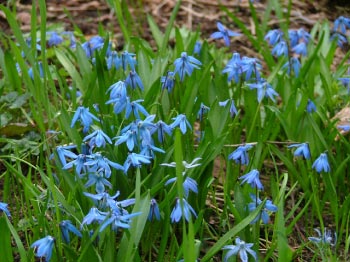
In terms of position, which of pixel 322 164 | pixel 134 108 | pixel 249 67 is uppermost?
pixel 134 108

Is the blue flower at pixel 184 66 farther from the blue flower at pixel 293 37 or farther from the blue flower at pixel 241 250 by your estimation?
the blue flower at pixel 293 37

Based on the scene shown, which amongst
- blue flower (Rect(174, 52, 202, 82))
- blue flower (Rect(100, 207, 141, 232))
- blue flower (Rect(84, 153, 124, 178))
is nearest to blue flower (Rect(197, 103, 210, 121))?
blue flower (Rect(174, 52, 202, 82))

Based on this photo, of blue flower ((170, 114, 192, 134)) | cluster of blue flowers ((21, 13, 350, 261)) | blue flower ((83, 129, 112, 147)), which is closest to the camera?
cluster of blue flowers ((21, 13, 350, 261))

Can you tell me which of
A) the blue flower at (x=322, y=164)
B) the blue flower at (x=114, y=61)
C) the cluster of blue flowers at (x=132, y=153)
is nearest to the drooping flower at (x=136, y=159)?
the cluster of blue flowers at (x=132, y=153)

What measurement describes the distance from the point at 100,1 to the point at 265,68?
64.9 inches

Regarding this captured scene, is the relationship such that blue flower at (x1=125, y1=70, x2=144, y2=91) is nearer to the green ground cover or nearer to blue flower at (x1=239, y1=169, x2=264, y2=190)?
the green ground cover

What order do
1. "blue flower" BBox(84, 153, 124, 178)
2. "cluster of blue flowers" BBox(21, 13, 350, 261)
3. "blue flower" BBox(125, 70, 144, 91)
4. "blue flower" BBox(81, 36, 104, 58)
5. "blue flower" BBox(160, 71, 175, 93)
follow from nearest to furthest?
"cluster of blue flowers" BBox(21, 13, 350, 261) → "blue flower" BBox(84, 153, 124, 178) → "blue flower" BBox(125, 70, 144, 91) → "blue flower" BBox(160, 71, 175, 93) → "blue flower" BBox(81, 36, 104, 58)

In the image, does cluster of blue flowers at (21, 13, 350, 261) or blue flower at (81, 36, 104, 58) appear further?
blue flower at (81, 36, 104, 58)

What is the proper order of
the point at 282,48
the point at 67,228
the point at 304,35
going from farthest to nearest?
the point at 304,35 → the point at 282,48 → the point at 67,228

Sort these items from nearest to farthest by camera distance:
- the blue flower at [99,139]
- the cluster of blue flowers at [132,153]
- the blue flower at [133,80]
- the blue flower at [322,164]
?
the cluster of blue flowers at [132,153], the blue flower at [99,139], the blue flower at [322,164], the blue flower at [133,80]

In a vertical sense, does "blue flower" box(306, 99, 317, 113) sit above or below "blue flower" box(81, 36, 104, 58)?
below

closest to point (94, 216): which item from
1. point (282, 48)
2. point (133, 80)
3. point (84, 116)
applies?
point (84, 116)

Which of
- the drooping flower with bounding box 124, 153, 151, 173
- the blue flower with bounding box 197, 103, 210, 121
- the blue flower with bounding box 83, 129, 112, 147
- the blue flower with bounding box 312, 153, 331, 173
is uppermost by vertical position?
the blue flower with bounding box 83, 129, 112, 147

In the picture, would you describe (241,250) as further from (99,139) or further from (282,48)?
(282,48)
